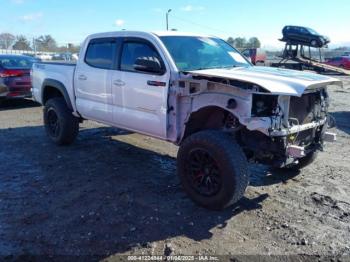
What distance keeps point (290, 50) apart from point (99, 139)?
1363 centimetres

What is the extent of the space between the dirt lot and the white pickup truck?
0.41 meters

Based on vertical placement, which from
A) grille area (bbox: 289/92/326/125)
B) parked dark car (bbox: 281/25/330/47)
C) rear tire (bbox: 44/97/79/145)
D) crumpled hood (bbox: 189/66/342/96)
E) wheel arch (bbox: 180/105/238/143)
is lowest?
rear tire (bbox: 44/97/79/145)

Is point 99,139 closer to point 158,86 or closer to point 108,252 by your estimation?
point 158,86

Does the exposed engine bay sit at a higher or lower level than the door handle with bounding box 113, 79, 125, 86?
lower

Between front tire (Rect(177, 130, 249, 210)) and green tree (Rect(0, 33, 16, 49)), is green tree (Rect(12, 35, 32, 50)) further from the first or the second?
front tire (Rect(177, 130, 249, 210))

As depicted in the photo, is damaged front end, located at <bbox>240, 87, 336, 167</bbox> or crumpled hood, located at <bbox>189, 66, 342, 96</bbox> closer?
crumpled hood, located at <bbox>189, 66, 342, 96</bbox>

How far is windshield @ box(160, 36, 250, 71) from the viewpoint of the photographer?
203 inches

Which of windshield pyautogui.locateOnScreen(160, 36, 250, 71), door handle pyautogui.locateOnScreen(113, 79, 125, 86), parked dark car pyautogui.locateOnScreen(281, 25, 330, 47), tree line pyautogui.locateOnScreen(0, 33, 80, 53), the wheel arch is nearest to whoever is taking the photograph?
the wheel arch

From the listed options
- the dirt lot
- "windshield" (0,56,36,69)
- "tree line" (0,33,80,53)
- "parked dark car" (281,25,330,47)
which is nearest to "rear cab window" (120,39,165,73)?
the dirt lot

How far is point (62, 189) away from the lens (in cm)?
507

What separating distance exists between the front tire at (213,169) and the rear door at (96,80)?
6.15ft

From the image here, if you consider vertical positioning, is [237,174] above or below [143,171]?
above

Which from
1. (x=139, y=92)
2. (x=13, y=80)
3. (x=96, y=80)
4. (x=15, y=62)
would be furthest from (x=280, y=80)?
(x=15, y=62)

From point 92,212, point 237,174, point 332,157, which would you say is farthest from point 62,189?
point 332,157
